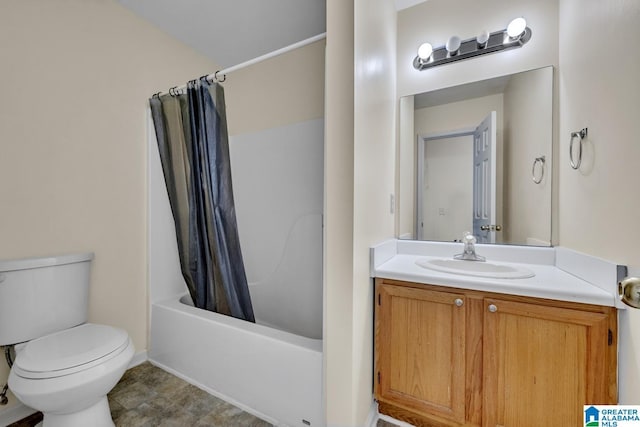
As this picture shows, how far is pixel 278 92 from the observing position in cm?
223

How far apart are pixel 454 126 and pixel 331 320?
4.87 feet

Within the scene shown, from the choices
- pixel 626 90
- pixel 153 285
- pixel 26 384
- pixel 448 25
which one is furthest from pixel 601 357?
pixel 153 285

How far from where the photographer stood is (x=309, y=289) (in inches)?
79.0

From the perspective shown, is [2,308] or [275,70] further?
[275,70]

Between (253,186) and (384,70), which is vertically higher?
(384,70)

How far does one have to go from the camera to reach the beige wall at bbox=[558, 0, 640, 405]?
0.90 m

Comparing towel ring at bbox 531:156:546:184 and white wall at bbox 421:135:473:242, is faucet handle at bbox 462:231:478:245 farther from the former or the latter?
towel ring at bbox 531:156:546:184

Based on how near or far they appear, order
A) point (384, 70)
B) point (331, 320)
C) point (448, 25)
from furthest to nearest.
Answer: point (448, 25) → point (384, 70) → point (331, 320)

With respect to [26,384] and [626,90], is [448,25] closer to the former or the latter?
[626,90]

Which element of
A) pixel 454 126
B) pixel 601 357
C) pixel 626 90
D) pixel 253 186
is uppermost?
pixel 454 126

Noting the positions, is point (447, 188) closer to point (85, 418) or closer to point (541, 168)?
point (541, 168)

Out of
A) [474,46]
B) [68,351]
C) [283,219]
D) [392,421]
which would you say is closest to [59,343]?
[68,351]

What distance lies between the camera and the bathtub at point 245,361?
1.24 meters

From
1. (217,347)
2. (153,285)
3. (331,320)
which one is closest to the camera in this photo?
(331,320)
